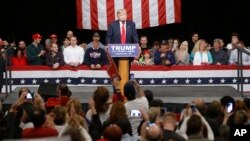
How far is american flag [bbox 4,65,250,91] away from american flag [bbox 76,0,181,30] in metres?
2.05

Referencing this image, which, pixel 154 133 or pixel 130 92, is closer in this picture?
pixel 154 133

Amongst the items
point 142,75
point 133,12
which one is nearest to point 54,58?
point 142,75

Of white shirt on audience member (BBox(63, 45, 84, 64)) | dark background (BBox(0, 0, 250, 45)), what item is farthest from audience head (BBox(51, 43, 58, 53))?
dark background (BBox(0, 0, 250, 45))

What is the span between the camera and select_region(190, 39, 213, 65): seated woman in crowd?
20.3 meters

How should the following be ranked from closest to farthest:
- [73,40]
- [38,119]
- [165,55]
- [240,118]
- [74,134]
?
[74,134]
[38,119]
[240,118]
[73,40]
[165,55]

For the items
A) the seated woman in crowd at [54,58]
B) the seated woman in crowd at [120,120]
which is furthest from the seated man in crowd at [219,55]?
the seated woman in crowd at [120,120]

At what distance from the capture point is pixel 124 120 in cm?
1151

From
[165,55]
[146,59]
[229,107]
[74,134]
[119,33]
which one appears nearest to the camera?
[74,134]

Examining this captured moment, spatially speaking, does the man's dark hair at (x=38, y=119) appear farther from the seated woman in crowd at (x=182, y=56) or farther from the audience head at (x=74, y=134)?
the seated woman in crowd at (x=182, y=56)

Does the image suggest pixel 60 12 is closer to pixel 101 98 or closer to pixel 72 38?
pixel 72 38

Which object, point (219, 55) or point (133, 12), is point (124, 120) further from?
point (133, 12)

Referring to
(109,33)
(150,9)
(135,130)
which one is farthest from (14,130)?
(150,9)

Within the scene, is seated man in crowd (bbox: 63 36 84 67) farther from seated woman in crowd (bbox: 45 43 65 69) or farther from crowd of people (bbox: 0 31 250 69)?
seated woman in crowd (bbox: 45 43 65 69)

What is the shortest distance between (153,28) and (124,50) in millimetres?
7314
